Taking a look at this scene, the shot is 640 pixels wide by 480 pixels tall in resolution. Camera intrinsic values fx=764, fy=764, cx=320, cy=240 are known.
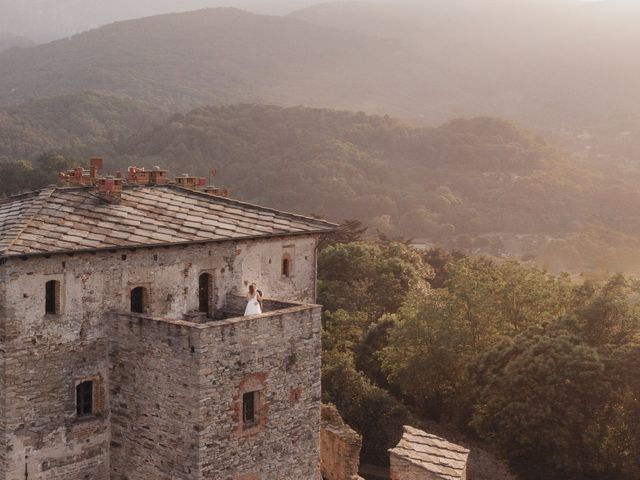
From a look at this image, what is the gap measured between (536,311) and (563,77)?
15278 centimetres

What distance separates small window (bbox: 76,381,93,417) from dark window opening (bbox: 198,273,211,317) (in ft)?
12.9

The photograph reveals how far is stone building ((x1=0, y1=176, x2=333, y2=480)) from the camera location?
19312 millimetres

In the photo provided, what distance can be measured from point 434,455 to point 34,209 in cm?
1348

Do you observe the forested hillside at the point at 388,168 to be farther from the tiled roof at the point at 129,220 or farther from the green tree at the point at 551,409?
the tiled roof at the point at 129,220

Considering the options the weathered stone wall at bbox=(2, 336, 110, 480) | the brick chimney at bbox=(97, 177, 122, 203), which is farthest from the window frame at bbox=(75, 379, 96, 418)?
the brick chimney at bbox=(97, 177, 122, 203)

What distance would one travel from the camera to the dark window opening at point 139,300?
2145 centimetres

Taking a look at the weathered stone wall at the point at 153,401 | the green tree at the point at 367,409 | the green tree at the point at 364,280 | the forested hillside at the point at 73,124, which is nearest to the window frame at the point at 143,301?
the weathered stone wall at the point at 153,401

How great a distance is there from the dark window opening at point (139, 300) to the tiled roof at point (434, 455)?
8.25m

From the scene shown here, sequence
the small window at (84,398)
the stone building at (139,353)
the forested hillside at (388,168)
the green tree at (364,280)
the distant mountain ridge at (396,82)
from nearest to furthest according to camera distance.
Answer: the stone building at (139,353) → the small window at (84,398) → the green tree at (364,280) → the forested hillside at (388,168) → the distant mountain ridge at (396,82)

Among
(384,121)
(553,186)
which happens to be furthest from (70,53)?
(553,186)

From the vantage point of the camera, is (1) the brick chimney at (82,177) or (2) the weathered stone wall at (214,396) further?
(1) the brick chimney at (82,177)

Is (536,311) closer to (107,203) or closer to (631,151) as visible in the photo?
(107,203)

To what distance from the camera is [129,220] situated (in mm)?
21922

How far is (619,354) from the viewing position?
2972 cm
